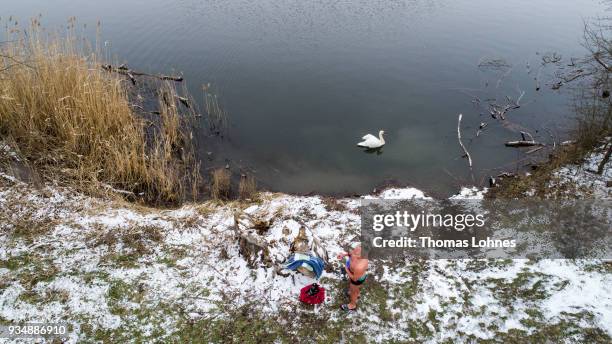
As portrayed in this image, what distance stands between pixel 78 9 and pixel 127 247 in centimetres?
1853

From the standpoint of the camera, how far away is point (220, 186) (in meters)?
9.89

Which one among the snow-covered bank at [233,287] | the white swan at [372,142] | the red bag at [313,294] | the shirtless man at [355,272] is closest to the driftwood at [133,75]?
the snow-covered bank at [233,287]

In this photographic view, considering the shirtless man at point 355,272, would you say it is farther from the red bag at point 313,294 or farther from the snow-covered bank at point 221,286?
the red bag at point 313,294

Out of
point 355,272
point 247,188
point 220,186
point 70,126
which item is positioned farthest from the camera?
point 247,188

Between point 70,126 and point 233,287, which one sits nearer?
point 233,287

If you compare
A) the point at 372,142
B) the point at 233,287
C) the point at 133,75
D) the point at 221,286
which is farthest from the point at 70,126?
the point at 372,142

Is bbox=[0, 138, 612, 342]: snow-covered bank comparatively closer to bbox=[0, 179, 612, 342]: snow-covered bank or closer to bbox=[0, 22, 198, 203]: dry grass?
bbox=[0, 179, 612, 342]: snow-covered bank

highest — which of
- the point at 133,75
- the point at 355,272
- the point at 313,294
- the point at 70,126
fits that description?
the point at 133,75

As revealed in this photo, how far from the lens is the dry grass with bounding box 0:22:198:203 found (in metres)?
8.62

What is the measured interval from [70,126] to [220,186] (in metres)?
3.71

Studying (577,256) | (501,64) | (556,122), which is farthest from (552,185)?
(501,64)

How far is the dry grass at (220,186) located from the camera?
9.64 metres

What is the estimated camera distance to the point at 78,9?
1973 centimetres

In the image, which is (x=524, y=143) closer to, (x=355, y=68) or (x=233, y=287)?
(x=355, y=68)
